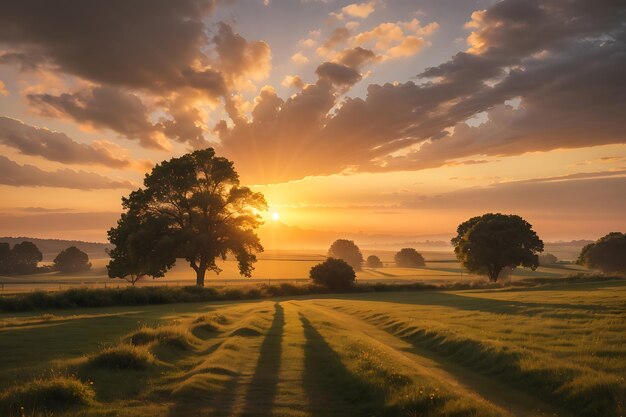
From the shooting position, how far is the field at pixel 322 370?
12188mm

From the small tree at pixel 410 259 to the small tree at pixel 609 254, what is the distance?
250 ft

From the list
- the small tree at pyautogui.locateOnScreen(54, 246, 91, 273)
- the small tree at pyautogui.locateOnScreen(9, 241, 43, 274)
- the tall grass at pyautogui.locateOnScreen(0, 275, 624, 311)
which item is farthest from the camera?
the small tree at pyautogui.locateOnScreen(54, 246, 91, 273)

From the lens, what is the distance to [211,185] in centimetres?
6581

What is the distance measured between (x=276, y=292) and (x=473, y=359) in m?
54.9

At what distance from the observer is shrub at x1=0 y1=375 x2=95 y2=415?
11.3 metres

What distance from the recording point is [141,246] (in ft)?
197

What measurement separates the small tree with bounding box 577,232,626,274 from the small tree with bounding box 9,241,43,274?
163063 millimetres

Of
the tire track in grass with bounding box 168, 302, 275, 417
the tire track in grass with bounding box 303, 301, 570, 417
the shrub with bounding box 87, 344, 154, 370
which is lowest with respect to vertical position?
the tire track in grass with bounding box 303, 301, 570, 417

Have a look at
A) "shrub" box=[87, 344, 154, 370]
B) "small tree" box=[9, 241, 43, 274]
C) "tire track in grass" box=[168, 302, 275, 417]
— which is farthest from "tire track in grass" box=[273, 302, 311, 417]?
"small tree" box=[9, 241, 43, 274]

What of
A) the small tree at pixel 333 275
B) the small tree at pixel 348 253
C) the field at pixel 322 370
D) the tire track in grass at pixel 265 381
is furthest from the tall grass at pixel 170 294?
the small tree at pixel 348 253

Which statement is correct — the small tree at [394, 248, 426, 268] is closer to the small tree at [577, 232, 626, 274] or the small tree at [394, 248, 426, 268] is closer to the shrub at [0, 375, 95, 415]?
the small tree at [577, 232, 626, 274]

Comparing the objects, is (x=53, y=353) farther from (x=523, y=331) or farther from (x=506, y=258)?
(x=506, y=258)

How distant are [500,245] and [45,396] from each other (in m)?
83.0

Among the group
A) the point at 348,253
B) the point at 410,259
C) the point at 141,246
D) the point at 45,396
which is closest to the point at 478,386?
the point at 45,396
